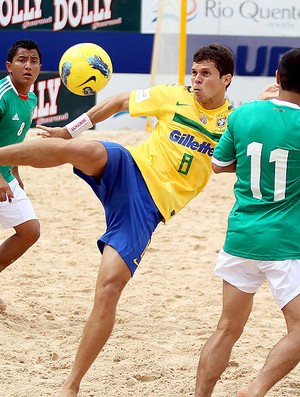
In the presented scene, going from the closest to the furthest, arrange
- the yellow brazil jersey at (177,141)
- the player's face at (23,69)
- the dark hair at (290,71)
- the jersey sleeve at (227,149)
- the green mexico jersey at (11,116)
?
the dark hair at (290,71), the jersey sleeve at (227,149), the yellow brazil jersey at (177,141), the green mexico jersey at (11,116), the player's face at (23,69)

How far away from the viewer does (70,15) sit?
44.6 feet

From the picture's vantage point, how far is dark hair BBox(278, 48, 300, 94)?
3.84 meters

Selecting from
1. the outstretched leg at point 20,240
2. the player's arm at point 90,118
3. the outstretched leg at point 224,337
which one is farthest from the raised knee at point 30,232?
the outstretched leg at point 224,337

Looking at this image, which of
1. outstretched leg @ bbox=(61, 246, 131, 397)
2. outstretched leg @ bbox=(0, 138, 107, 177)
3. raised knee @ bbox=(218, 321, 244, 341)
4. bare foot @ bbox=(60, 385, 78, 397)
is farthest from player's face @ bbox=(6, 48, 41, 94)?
raised knee @ bbox=(218, 321, 244, 341)

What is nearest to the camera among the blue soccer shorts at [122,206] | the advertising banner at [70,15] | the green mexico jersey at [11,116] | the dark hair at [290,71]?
the dark hair at [290,71]

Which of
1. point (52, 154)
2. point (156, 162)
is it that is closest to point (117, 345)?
point (156, 162)

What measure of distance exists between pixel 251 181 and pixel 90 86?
1.73 metres

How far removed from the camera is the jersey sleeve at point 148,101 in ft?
16.2

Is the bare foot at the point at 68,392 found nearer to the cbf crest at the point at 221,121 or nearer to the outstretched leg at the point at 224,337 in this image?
the outstretched leg at the point at 224,337

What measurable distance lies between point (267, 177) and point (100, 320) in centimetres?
118

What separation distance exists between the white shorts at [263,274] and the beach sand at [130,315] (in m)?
0.95

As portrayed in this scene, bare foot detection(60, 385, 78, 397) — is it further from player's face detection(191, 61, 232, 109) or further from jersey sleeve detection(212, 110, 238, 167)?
player's face detection(191, 61, 232, 109)

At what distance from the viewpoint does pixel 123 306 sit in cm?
657

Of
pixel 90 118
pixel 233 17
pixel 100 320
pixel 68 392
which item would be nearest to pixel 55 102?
pixel 233 17
